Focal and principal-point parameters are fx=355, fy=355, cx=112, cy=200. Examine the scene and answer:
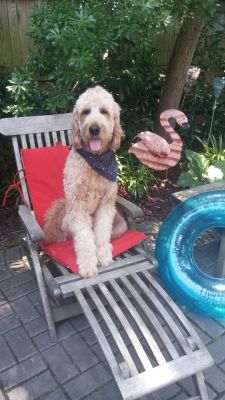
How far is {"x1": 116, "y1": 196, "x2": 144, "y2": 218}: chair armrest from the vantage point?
9.53ft

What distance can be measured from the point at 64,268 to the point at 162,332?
0.87 meters

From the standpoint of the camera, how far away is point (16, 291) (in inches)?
127

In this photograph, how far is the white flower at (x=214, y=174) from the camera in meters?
3.81

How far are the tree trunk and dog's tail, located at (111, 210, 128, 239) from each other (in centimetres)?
251

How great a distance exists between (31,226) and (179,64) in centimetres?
339

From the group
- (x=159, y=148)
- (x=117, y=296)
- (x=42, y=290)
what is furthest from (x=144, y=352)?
(x=159, y=148)

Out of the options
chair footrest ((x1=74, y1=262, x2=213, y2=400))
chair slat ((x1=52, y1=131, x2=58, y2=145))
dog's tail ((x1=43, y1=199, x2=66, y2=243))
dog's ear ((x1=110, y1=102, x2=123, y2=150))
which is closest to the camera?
chair footrest ((x1=74, y1=262, x2=213, y2=400))

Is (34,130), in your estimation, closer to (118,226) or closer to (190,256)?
(118,226)

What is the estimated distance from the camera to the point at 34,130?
3240 mm

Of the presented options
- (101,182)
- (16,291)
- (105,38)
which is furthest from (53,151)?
(16,291)

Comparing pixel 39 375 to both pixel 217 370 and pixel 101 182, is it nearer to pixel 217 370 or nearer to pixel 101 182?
pixel 217 370

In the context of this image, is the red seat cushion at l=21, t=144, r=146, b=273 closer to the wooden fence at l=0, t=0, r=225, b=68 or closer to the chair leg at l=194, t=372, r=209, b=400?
the chair leg at l=194, t=372, r=209, b=400

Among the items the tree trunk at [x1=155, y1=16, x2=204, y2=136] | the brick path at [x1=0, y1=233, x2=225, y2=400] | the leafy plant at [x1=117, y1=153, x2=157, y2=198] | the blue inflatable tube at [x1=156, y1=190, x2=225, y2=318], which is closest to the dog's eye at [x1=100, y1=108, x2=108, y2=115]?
the blue inflatable tube at [x1=156, y1=190, x2=225, y2=318]

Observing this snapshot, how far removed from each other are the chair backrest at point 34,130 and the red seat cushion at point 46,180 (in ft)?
0.19
